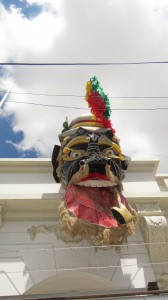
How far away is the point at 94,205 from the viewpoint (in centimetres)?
515

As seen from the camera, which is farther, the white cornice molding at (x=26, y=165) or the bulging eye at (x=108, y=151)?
the white cornice molding at (x=26, y=165)

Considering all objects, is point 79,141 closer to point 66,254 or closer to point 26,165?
point 26,165

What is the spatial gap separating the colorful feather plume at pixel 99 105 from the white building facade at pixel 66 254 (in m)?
1.58

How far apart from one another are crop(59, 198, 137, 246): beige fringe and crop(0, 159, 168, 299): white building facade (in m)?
0.17

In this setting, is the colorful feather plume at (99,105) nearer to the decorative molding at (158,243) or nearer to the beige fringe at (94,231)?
the decorative molding at (158,243)

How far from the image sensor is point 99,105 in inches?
251

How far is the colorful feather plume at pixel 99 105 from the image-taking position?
636 centimetres

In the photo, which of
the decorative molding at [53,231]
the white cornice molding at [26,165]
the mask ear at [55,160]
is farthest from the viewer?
the white cornice molding at [26,165]

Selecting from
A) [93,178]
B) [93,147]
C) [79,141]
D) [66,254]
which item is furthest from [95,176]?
[66,254]

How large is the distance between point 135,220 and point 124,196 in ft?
2.08

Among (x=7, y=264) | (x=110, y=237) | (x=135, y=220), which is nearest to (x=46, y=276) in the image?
(x=7, y=264)

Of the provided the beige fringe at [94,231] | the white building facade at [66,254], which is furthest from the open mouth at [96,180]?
the beige fringe at [94,231]

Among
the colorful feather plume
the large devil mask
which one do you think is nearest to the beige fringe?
the large devil mask

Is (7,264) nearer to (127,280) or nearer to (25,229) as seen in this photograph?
(25,229)
